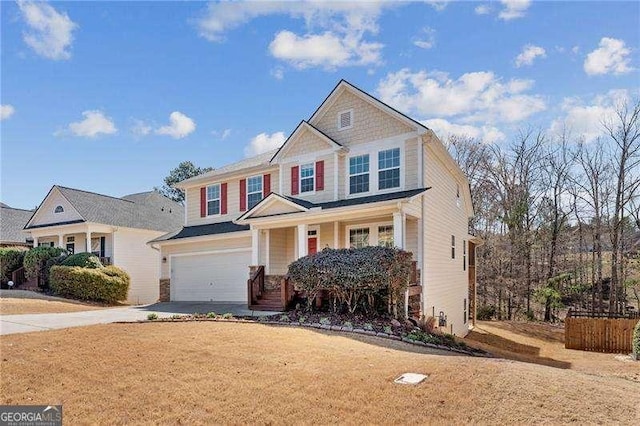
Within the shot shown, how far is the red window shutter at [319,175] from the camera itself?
55.0 ft

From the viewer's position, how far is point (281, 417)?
480 centimetres

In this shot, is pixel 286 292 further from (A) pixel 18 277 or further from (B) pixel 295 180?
(A) pixel 18 277

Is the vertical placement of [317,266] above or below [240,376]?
above

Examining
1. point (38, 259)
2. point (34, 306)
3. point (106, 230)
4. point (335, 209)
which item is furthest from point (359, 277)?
point (38, 259)

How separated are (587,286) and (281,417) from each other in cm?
2813

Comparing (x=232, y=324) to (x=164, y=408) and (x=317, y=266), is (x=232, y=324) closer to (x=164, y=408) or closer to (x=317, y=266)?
(x=317, y=266)

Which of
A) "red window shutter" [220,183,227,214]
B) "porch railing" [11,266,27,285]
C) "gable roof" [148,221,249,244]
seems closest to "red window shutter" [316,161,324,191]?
"gable roof" [148,221,249,244]

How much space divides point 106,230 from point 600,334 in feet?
81.3

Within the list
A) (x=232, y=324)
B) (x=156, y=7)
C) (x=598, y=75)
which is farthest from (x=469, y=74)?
(x=232, y=324)

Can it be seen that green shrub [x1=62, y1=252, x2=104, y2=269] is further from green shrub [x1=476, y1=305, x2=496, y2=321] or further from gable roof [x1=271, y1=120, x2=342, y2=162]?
green shrub [x1=476, y1=305, x2=496, y2=321]

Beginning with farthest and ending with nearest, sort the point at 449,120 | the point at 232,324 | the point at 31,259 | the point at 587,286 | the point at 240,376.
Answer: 1. the point at 449,120
2. the point at 587,286
3. the point at 31,259
4. the point at 232,324
5. the point at 240,376

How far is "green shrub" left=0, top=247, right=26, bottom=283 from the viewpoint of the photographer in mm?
23172

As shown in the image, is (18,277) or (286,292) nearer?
(286,292)

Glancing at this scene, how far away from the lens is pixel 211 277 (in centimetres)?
1930
